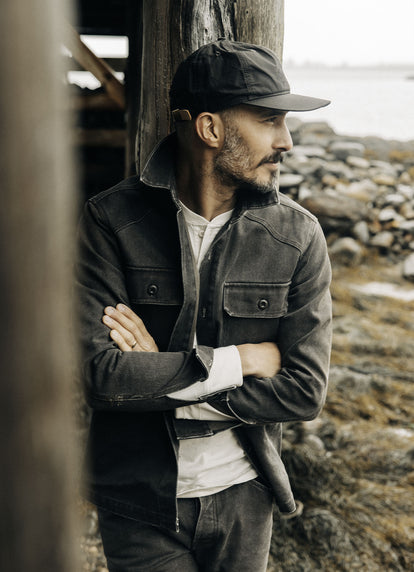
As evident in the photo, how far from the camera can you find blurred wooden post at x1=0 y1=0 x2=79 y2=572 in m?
0.62

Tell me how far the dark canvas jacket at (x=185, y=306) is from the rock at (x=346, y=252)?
22.8 ft

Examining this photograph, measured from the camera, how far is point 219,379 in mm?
1873

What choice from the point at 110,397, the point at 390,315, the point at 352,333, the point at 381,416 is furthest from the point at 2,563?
the point at 390,315

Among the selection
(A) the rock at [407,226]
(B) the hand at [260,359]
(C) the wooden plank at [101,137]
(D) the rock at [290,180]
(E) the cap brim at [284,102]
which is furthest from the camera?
(D) the rock at [290,180]

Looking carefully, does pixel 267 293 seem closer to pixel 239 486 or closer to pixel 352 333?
pixel 239 486

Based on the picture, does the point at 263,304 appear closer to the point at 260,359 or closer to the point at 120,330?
the point at 260,359

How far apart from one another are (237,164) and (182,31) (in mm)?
599

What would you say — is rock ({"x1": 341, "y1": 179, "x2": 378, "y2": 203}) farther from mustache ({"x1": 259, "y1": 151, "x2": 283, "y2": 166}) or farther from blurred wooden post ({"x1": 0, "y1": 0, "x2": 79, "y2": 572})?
blurred wooden post ({"x1": 0, "y1": 0, "x2": 79, "y2": 572})

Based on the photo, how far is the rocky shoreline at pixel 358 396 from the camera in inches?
140

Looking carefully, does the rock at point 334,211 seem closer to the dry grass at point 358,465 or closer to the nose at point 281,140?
the dry grass at point 358,465

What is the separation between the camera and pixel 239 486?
6.57 feet

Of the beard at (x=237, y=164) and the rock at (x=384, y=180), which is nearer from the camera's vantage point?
the beard at (x=237, y=164)

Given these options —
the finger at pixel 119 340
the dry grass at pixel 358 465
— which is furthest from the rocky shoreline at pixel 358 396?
the finger at pixel 119 340

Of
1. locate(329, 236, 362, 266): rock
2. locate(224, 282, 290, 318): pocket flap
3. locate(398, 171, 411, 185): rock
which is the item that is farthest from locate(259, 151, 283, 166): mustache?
locate(398, 171, 411, 185): rock
